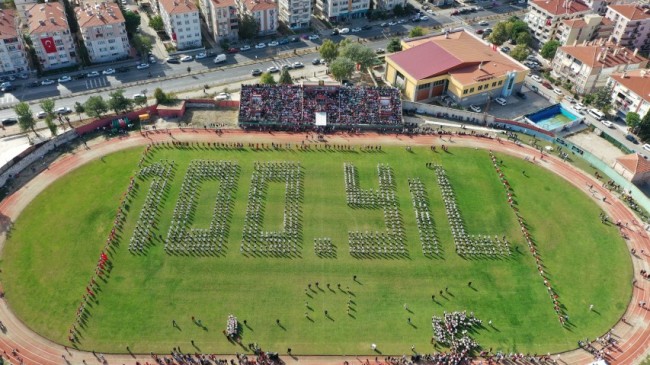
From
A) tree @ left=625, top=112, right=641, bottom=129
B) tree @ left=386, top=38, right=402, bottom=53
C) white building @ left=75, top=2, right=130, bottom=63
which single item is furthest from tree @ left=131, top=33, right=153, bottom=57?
tree @ left=625, top=112, right=641, bottom=129

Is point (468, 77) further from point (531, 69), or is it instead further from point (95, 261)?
point (95, 261)

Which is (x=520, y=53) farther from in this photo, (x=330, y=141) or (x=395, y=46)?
(x=330, y=141)

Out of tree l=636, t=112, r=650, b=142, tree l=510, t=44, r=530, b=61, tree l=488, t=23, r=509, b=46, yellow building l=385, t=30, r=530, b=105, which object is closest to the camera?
tree l=636, t=112, r=650, b=142

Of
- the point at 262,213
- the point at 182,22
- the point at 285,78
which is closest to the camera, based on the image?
the point at 262,213

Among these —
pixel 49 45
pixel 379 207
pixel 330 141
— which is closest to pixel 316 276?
pixel 379 207

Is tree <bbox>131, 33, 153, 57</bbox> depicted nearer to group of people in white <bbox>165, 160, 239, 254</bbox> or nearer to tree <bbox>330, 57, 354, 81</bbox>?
group of people in white <bbox>165, 160, 239, 254</bbox>

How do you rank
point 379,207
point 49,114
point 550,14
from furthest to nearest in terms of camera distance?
point 550,14, point 49,114, point 379,207

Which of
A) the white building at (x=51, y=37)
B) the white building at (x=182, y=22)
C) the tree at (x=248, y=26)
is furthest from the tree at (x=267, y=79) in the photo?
the white building at (x=51, y=37)
